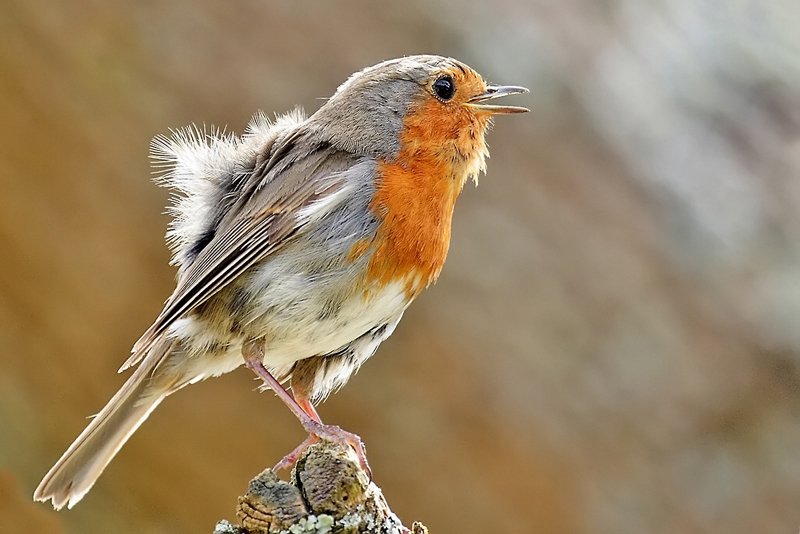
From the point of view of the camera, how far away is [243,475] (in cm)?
494

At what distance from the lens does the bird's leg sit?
9.73 ft

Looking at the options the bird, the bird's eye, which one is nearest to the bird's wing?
the bird

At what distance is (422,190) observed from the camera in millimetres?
3242

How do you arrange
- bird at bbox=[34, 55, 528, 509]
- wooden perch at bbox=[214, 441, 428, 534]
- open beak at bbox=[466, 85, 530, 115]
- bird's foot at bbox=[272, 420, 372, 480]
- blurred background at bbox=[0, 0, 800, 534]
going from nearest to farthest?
wooden perch at bbox=[214, 441, 428, 534] < bird's foot at bbox=[272, 420, 372, 480] < bird at bbox=[34, 55, 528, 509] < open beak at bbox=[466, 85, 530, 115] < blurred background at bbox=[0, 0, 800, 534]

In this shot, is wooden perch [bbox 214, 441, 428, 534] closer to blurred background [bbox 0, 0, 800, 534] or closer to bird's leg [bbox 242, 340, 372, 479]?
bird's leg [bbox 242, 340, 372, 479]

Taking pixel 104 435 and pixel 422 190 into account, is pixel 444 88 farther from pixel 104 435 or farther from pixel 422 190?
pixel 104 435

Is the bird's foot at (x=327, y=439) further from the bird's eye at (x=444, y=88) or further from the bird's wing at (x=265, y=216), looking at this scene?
the bird's eye at (x=444, y=88)

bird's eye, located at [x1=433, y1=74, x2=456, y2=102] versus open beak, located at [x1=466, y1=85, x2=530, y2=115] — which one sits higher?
bird's eye, located at [x1=433, y1=74, x2=456, y2=102]

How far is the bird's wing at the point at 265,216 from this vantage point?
3230 mm

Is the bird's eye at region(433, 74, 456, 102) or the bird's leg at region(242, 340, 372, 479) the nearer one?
the bird's leg at region(242, 340, 372, 479)

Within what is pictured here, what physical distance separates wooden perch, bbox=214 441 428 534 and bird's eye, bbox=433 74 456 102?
4.77 feet

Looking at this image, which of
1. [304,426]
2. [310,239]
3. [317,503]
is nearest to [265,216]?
[310,239]

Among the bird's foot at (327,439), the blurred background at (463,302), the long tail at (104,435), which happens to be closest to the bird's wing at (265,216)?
the long tail at (104,435)

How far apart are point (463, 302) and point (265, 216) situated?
168 cm
